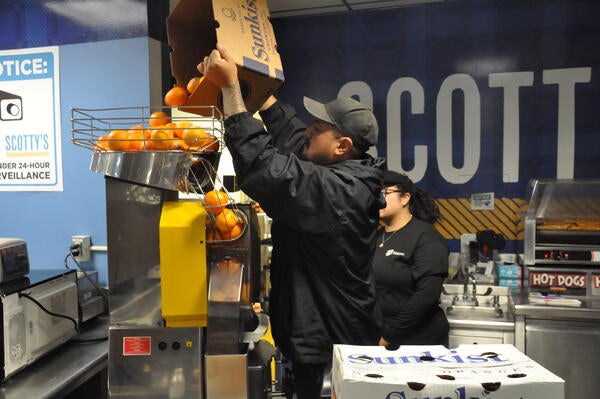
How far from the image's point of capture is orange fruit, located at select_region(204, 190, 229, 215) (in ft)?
4.22

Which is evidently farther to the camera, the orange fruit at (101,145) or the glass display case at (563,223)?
the glass display case at (563,223)

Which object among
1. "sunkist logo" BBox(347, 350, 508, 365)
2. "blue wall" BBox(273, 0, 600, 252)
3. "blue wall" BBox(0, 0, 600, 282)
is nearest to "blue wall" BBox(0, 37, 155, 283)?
"blue wall" BBox(0, 0, 600, 282)

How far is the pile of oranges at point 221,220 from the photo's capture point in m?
1.29

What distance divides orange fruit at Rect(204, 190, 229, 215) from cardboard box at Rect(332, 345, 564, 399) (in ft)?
1.66

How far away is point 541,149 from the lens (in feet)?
11.7

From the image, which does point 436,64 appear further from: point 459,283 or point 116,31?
point 116,31

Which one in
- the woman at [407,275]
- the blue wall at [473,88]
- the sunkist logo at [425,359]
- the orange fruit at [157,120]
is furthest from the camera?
the blue wall at [473,88]

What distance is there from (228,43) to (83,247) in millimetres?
1956

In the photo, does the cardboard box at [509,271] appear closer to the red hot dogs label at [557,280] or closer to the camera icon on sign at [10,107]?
the red hot dogs label at [557,280]

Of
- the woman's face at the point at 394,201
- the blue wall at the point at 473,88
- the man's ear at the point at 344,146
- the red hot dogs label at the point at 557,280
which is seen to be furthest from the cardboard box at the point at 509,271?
the man's ear at the point at 344,146

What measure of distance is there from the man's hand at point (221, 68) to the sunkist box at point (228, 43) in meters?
0.03

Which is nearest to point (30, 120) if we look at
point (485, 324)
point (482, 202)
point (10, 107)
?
point (10, 107)

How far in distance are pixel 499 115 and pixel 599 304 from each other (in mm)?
1488

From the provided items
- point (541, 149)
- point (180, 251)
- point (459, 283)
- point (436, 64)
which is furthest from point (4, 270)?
point (541, 149)
